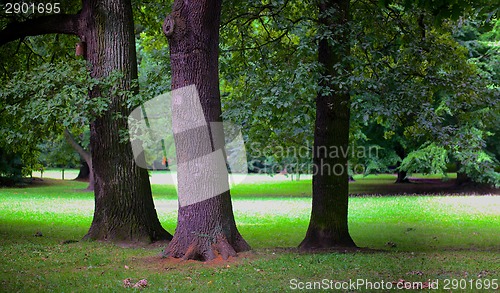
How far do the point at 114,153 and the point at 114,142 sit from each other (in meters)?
0.23

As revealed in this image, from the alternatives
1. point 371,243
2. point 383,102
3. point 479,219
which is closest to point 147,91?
point 383,102

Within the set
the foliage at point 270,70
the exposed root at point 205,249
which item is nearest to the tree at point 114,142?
the foliage at point 270,70

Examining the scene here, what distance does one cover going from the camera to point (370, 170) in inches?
1436

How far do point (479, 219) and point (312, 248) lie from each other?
32.1 ft

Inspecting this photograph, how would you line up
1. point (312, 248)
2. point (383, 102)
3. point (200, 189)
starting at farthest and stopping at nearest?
1. point (312, 248)
2. point (383, 102)
3. point (200, 189)

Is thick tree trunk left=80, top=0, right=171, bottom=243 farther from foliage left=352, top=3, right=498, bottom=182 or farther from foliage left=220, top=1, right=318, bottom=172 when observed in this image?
foliage left=352, top=3, right=498, bottom=182

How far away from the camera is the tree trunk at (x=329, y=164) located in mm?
12789

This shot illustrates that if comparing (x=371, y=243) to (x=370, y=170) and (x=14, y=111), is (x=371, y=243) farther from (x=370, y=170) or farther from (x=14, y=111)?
(x=370, y=170)

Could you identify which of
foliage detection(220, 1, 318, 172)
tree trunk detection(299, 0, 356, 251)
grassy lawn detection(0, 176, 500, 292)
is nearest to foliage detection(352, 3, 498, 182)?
tree trunk detection(299, 0, 356, 251)

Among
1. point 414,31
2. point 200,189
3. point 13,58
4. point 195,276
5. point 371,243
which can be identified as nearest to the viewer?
point 195,276

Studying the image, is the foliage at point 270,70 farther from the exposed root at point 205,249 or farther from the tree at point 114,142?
the exposed root at point 205,249

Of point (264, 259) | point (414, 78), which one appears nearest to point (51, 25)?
point (264, 259)

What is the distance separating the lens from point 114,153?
13336 millimetres

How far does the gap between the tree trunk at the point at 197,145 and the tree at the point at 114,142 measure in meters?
3.28
